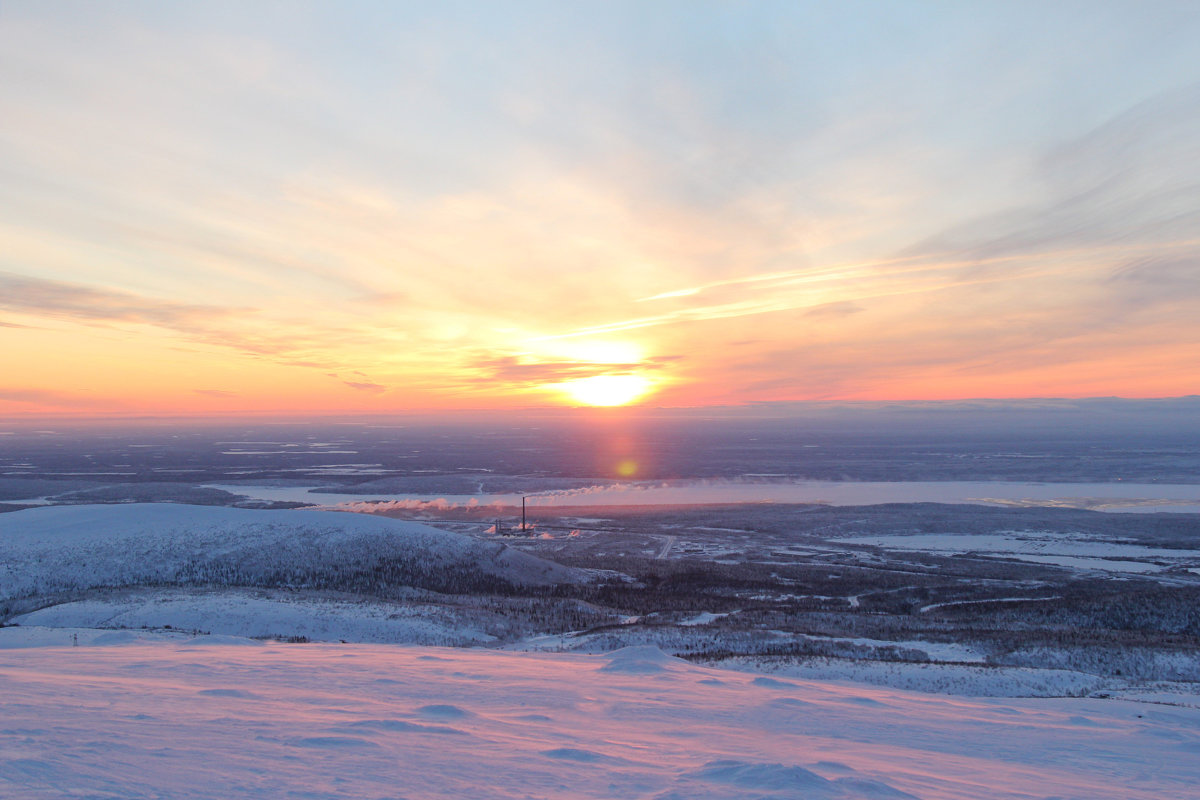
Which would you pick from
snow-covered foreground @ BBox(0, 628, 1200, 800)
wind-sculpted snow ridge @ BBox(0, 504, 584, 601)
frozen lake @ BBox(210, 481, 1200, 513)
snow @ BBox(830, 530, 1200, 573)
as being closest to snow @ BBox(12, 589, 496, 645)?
snow-covered foreground @ BBox(0, 628, 1200, 800)

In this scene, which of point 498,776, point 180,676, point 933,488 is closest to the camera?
point 498,776

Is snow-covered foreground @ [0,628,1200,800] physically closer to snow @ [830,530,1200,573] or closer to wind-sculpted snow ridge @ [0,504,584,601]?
wind-sculpted snow ridge @ [0,504,584,601]

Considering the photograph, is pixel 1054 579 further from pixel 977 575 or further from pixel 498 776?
pixel 498 776

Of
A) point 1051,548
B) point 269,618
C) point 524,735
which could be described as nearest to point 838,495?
point 1051,548

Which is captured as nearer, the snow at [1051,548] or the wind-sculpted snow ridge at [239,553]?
the wind-sculpted snow ridge at [239,553]

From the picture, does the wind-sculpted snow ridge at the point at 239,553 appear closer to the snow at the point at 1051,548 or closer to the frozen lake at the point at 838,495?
the snow at the point at 1051,548

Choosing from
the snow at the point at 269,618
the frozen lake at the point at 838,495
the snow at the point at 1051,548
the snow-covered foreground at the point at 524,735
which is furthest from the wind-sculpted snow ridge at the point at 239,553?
the frozen lake at the point at 838,495

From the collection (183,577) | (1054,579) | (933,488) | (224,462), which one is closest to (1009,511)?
(933,488)

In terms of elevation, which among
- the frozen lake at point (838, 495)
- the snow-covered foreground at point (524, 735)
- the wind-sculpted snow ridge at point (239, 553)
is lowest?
the frozen lake at point (838, 495)
